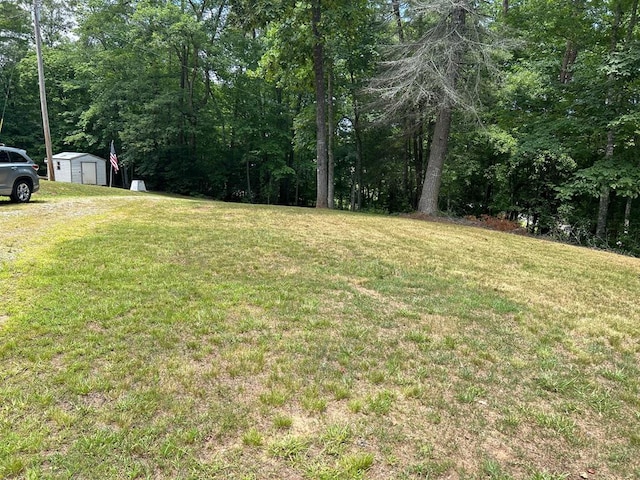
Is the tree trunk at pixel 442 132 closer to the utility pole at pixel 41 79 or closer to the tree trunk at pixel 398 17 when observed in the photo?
the tree trunk at pixel 398 17

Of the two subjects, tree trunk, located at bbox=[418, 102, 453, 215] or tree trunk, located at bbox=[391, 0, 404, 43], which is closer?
tree trunk, located at bbox=[418, 102, 453, 215]

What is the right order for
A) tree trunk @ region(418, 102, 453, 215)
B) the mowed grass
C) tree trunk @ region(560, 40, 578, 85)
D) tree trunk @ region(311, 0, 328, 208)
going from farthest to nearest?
tree trunk @ region(560, 40, 578, 85), tree trunk @ region(311, 0, 328, 208), tree trunk @ region(418, 102, 453, 215), the mowed grass

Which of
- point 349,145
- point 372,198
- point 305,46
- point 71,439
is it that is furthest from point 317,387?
point 372,198

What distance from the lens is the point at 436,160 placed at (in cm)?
1357

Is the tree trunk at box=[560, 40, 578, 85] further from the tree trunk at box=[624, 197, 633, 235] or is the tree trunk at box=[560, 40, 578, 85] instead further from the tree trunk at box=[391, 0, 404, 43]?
the tree trunk at box=[391, 0, 404, 43]

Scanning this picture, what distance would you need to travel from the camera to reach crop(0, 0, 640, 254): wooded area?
12430 millimetres

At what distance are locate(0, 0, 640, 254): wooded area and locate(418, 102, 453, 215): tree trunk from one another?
0.05 metres

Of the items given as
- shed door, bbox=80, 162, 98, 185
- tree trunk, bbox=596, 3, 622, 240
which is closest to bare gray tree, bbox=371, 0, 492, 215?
tree trunk, bbox=596, 3, 622, 240

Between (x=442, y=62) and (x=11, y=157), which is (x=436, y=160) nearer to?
(x=442, y=62)

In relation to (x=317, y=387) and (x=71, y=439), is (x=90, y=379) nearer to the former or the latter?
(x=71, y=439)

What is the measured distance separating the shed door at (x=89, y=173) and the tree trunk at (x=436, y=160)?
20.0 metres

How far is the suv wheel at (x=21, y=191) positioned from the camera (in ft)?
34.2

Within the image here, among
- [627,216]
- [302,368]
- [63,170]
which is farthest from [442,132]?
[63,170]

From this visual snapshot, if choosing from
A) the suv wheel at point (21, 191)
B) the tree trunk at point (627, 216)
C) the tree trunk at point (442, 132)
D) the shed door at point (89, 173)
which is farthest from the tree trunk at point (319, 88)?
the shed door at point (89, 173)
